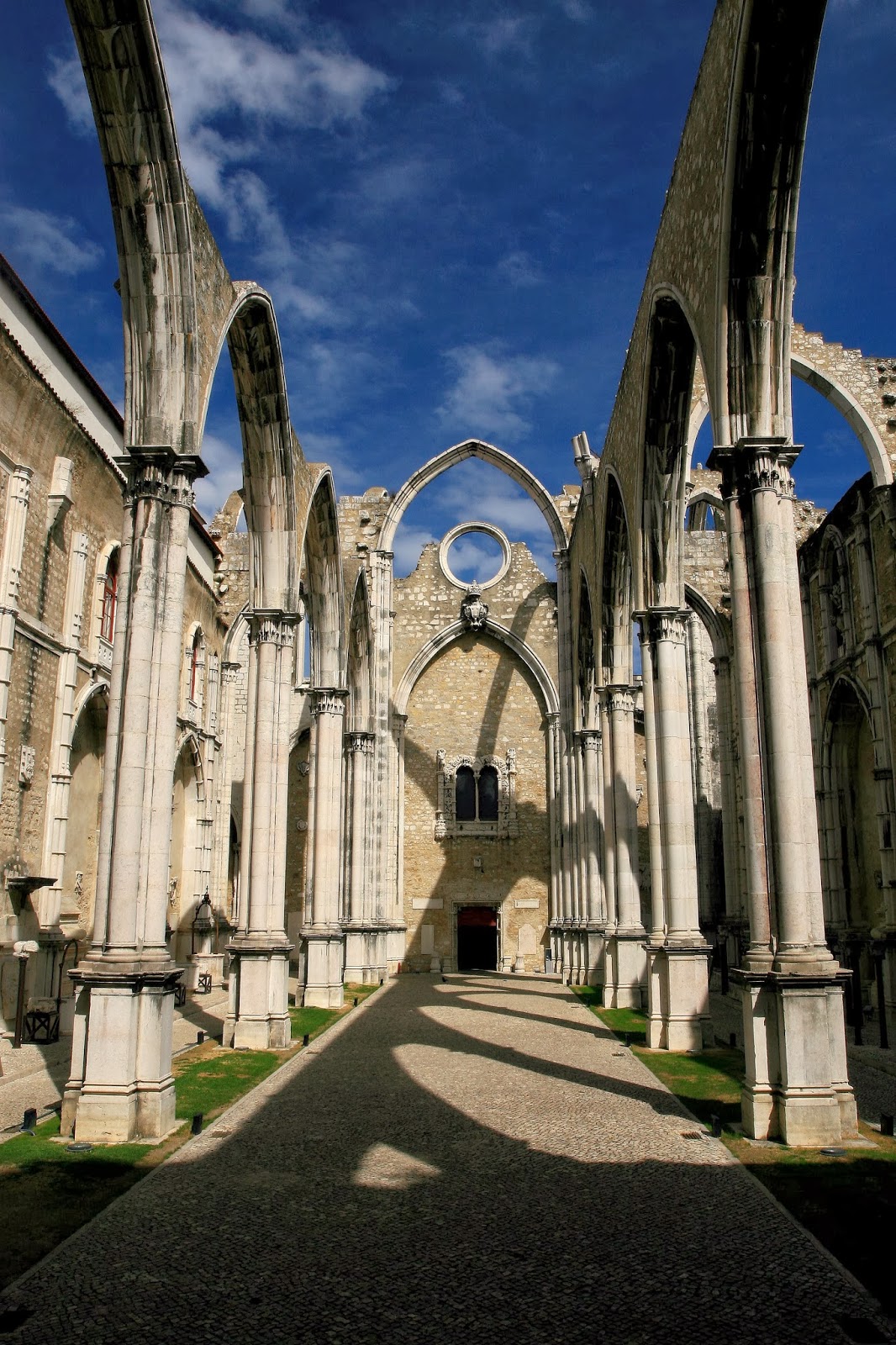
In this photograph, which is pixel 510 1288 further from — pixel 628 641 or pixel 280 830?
pixel 628 641

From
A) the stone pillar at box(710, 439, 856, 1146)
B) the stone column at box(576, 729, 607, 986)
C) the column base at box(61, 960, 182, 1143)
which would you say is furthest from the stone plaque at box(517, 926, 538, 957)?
the column base at box(61, 960, 182, 1143)

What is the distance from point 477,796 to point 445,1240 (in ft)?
76.1

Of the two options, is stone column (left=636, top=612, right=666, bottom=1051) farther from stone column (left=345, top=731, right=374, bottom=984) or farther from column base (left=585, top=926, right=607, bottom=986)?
stone column (left=345, top=731, right=374, bottom=984)

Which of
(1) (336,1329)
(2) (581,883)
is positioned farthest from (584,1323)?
(2) (581,883)

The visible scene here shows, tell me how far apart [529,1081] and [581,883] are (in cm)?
1344

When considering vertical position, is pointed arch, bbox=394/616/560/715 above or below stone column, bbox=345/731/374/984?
above

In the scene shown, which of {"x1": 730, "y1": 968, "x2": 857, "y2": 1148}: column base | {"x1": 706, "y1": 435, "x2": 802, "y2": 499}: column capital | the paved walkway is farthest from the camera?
{"x1": 706, "y1": 435, "x2": 802, "y2": 499}: column capital

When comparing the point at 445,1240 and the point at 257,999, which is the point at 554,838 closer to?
the point at 257,999

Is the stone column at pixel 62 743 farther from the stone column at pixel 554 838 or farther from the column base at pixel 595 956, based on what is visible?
the stone column at pixel 554 838

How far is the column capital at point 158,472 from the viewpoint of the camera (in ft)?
28.0

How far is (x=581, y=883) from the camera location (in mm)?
23062

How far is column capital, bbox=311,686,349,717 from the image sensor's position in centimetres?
1766

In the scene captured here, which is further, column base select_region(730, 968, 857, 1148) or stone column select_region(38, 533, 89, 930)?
stone column select_region(38, 533, 89, 930)

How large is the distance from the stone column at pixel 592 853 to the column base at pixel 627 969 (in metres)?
4.46
